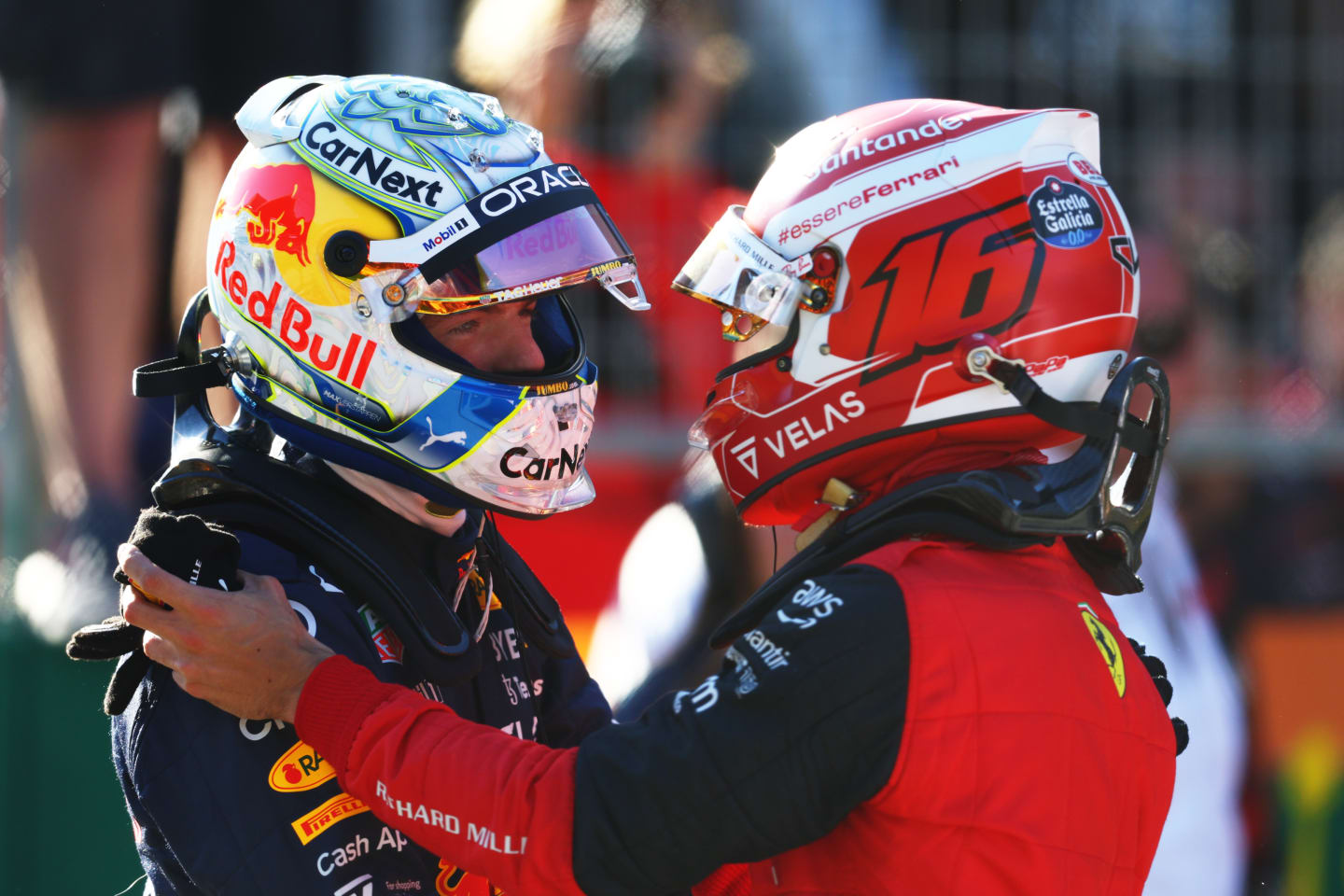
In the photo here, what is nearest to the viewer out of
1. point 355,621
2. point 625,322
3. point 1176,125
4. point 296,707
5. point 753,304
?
point 296,707

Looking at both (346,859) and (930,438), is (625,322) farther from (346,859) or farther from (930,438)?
(346,859)

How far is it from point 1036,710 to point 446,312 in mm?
1012

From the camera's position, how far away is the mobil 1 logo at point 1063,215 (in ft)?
7.61

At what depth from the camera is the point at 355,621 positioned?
2.23 m

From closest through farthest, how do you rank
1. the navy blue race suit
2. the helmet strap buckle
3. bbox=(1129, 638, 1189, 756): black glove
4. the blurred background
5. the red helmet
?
the navy blue race suit < the red helmet < the helmet strap buckle < bbox=(1129, 638, 1189, 756): black glove < the blurred background

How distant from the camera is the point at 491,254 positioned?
232cm

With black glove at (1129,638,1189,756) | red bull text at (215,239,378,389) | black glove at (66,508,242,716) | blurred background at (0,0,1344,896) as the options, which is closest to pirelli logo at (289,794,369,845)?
black glove at (66,508,242,716)

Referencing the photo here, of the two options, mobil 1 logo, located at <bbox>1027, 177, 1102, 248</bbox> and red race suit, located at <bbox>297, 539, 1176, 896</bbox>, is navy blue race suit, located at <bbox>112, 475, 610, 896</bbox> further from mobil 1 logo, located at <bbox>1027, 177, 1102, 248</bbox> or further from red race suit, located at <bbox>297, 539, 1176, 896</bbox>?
mobil 1 logo, located at <bbox>1027, 177, 1102, 248</bbox>

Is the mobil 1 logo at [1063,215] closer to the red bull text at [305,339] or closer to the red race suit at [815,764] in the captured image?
the red race suit at [815,764]

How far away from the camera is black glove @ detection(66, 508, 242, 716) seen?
6.71 feet

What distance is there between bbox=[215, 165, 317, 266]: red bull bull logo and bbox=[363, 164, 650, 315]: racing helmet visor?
11cm

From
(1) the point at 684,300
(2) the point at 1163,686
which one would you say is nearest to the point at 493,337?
(2) the point at 1163,686

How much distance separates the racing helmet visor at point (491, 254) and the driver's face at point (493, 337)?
0.08 metres

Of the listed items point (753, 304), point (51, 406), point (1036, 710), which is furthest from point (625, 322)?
point (1036, 710)
